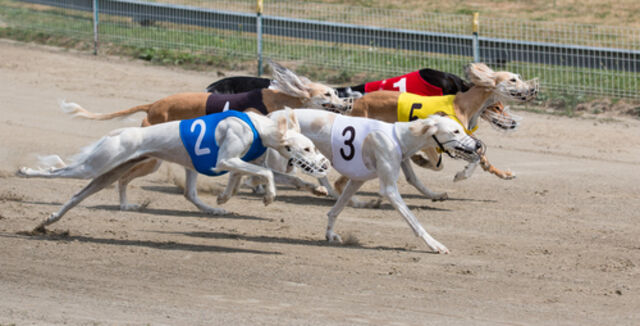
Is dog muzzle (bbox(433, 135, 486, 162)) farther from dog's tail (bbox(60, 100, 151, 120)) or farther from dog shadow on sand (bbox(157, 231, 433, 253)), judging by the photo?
dog's tail (bbox(60, 100, 151, 120))

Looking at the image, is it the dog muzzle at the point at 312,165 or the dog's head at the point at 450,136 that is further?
the dog's head at the point at 450,136

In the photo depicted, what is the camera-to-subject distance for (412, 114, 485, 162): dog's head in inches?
307

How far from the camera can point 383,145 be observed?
26.1ft

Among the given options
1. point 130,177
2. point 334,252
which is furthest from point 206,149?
point 130,177

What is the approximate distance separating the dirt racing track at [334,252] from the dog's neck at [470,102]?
3.02 feet

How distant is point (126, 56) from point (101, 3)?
1.49 m

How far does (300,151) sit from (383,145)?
0.73 metres

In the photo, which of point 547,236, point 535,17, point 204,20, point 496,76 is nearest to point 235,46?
point 204,20

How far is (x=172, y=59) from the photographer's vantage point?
1914cm

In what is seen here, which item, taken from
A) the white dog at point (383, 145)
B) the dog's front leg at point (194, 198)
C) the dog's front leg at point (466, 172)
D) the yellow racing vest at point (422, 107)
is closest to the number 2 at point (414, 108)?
the yellow racing vest at point (422, 107)

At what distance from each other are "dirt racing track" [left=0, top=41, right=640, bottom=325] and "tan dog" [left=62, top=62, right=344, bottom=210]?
1.48 ft

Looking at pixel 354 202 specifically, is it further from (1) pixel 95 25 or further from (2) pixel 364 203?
(1) pixel 95 25

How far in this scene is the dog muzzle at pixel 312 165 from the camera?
758cm

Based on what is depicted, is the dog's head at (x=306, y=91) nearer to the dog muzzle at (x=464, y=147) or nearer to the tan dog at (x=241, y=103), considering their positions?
the tan dog at (x=241, y=103)
